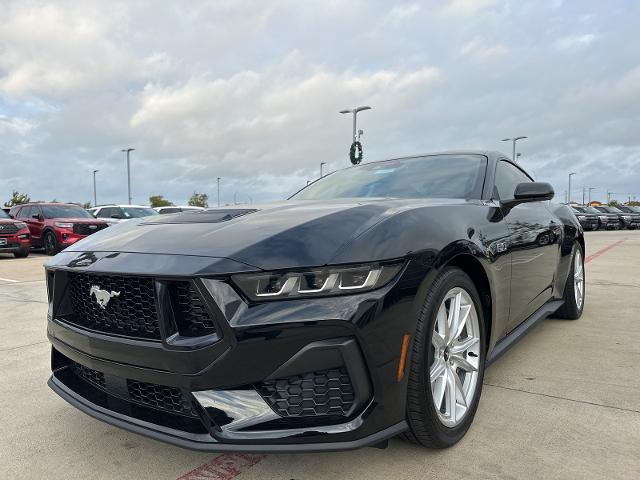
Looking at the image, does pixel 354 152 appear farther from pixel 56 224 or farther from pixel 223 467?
pixel 223 467

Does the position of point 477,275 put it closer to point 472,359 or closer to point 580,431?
point 472,359

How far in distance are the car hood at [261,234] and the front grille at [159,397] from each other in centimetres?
52

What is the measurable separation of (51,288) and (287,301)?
131 cm

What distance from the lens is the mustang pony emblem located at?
192 cm

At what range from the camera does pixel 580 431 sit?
225cm

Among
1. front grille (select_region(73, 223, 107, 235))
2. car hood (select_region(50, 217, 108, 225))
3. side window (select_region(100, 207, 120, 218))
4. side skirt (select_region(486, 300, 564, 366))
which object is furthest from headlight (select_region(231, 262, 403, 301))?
side window (select_region(100, 207, 120, 218))

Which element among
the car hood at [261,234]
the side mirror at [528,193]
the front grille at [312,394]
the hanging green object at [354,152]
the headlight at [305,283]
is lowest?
the front grille at [312,394]

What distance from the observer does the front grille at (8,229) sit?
472 inches

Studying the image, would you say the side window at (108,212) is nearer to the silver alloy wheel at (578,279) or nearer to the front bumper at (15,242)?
the front bumper at (15,242)

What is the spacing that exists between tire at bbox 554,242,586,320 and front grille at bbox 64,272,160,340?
3620 mm

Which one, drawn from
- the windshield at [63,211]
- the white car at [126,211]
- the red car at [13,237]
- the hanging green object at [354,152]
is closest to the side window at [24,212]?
the windshield at [63,211]

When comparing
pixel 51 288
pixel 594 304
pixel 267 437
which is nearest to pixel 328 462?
pixel 267 437

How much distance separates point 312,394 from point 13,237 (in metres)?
12.9

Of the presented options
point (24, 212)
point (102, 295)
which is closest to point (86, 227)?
point (24, 212)
